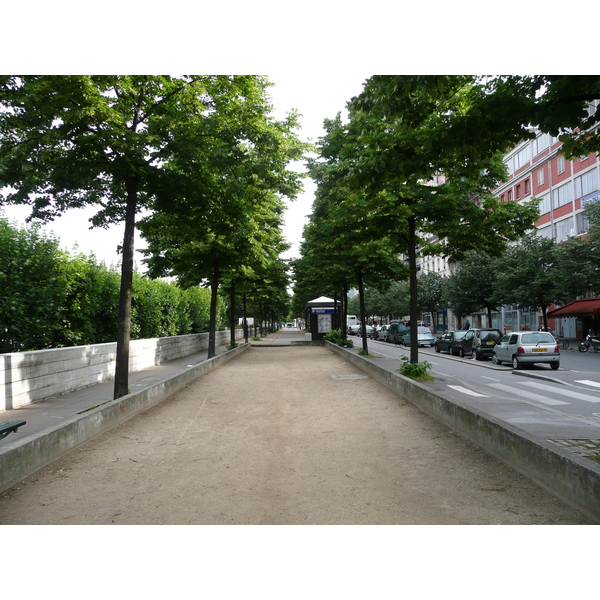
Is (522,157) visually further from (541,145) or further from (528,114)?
(528,114)

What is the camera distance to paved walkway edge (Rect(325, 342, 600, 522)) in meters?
4.20

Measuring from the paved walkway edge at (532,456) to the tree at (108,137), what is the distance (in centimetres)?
606

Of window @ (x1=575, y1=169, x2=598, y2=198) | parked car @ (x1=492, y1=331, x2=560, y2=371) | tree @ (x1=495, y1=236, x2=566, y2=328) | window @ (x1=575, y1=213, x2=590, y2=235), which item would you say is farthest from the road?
window @ (x1=575, y1=169, x2=598, y2=198)

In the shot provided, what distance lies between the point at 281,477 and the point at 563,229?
45025mm

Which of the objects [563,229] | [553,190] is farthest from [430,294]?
[553,190]

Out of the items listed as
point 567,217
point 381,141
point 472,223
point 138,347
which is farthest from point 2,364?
point 567,217

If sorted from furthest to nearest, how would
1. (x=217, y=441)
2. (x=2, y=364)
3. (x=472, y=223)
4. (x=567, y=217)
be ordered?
(x=567, y=217) → (x=472, y=223) → (x=2, y=364) → (x=217, y=441)

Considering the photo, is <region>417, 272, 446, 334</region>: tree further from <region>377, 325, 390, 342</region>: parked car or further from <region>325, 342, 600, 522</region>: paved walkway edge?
<region>325, 342, 600, 522</region>: paved walkway edge

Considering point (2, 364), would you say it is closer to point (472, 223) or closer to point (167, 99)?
point (167, 99)

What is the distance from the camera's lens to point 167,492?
498cm

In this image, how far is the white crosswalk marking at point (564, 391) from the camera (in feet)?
39.0

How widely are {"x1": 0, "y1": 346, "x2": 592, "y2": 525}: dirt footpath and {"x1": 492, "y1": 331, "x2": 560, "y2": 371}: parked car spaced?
11.6m

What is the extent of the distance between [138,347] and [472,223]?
11593 mm

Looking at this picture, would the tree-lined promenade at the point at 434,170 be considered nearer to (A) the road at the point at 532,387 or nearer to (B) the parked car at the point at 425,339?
(A) the road at the point at 532,387
